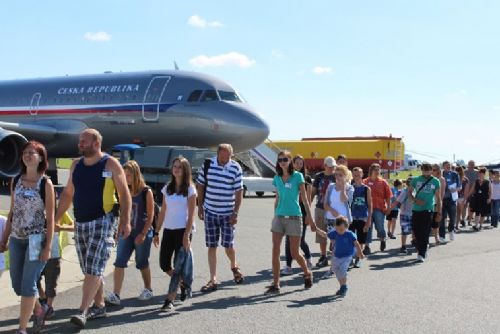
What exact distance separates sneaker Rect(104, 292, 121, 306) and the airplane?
12000 millimetres

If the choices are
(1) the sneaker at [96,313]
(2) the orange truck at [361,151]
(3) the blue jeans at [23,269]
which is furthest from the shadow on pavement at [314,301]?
(2) the orange truck at [361,151]

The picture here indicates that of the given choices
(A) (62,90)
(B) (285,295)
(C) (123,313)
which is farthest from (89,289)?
(A) (62,90)

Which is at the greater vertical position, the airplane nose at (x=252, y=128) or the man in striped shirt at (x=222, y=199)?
the airplane nose at (x=252, y=128)

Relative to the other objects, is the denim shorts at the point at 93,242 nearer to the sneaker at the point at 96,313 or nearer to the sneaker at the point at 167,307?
the sneaker at the point at 96,313

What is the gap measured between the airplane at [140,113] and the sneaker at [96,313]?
12.5 meters

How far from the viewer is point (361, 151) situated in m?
44.5

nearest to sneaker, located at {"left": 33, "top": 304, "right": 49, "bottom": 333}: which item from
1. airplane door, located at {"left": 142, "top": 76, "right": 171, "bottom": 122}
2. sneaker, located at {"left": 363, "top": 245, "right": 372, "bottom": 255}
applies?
sneaker, located at {"left": 363, "top": 245, "right": 372, "bottom": 255}

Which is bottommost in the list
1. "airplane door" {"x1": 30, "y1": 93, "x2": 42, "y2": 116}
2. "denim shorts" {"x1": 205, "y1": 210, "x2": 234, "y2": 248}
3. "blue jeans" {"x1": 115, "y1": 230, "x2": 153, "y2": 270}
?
"blue jeans" {"x1": 115, "y1": 230, "x2": 153, "y2": 270}

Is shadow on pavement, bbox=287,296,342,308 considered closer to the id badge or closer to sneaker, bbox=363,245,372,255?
the id badge

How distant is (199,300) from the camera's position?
23.1ft

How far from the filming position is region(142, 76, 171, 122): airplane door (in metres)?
20.2

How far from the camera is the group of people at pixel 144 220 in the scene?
213 inches

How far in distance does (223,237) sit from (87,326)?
2.52 metres

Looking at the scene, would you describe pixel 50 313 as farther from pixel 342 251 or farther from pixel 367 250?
pixel 367 250
